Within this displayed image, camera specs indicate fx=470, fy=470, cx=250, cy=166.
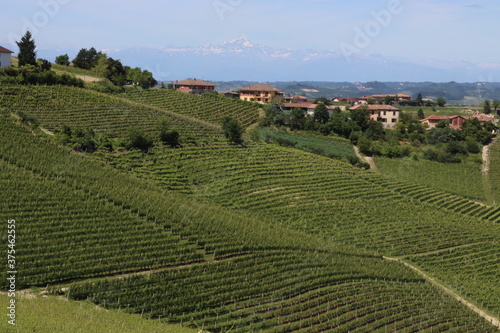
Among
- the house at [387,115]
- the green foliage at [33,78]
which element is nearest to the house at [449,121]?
the house at [387,115]

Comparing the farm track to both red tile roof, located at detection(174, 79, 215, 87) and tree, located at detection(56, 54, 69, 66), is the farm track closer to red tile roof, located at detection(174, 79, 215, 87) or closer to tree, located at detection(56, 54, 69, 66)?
tree, located at detection(56, 54, 69, 66)

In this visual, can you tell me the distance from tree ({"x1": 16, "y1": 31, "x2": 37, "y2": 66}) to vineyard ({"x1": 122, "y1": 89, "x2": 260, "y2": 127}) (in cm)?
1124

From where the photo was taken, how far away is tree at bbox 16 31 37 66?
54.1 m

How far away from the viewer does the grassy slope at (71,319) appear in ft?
51.7

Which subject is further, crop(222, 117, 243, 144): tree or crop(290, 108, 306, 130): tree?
crop(290, 108, 306, 130): tree

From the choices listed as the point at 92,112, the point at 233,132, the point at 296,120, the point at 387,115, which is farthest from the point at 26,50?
the point at 387,115

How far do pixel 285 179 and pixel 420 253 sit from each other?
1314 cm

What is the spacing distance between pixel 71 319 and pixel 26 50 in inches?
1821

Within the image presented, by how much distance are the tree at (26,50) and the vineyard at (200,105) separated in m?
11.2

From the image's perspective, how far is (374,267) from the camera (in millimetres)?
28484

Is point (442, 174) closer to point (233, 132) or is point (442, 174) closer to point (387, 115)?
point (233, 132)

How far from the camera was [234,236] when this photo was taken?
27.1 meters

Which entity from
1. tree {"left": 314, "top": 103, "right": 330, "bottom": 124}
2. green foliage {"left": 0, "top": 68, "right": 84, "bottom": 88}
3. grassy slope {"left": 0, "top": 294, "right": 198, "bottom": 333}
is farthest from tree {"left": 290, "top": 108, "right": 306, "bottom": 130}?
grassy slope {"left": 0, "top": 294, "right": 198, "bottom": 333}

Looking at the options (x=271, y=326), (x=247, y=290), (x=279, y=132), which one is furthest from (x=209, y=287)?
(x=279, y=132)
